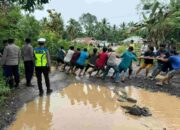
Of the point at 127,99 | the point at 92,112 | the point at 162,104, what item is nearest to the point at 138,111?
the point at 92,112

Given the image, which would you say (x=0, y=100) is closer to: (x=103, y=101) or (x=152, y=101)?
(x=103, y=101)

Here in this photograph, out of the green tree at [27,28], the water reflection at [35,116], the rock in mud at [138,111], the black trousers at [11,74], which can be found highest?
the green tree at [27,28]

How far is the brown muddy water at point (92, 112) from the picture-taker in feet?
29.6

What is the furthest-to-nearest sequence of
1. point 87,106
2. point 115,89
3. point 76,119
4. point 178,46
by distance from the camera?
point 178,46 → point 115,89 → point 87,106 → point 76,119

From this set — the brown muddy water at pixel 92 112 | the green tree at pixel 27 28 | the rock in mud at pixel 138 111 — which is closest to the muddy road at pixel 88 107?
the brown muddy water at pixel 92 112

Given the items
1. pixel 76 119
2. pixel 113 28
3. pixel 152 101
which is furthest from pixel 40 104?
pixel 113 28

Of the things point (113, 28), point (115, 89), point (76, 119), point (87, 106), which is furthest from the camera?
point (113, 28)

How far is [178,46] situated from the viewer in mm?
30531

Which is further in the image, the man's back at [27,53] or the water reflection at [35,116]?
the man's back at [27,53]

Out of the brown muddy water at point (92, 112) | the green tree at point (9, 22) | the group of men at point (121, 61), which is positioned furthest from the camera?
the green tree at point (9, 22)

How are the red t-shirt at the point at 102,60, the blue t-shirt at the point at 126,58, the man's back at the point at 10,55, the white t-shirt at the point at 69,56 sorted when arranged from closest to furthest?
the man's back at the point at 10,55, the blue t-shirt at the point at 126,58, the red t-shirt at the point at 102,60, the white t-shirt at the point at 69,56

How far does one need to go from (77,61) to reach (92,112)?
7143 millimetres

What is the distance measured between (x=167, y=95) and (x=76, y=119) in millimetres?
5186

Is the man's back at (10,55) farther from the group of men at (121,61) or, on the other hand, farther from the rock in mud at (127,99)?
the group of men at (121,61)
